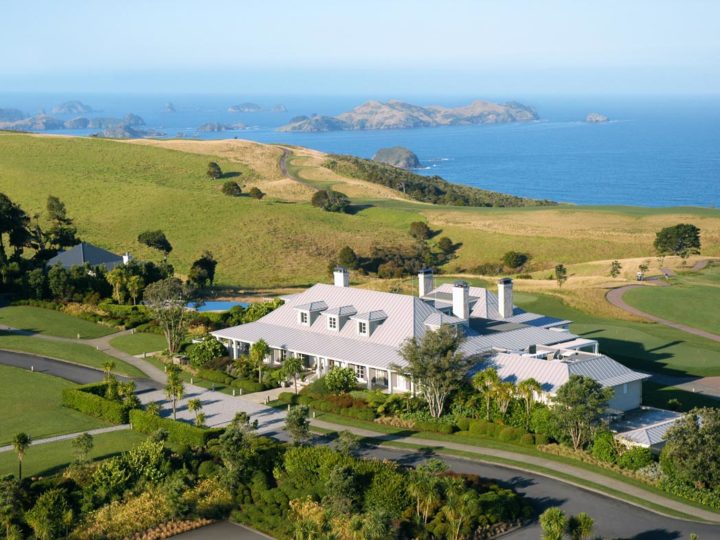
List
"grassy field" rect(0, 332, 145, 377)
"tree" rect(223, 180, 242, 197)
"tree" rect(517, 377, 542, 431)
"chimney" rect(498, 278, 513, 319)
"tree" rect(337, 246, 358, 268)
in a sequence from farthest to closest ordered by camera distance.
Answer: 1. "tree" rect(223, 180, 242, 197)
2. "tree" rect(337, 246, 358, 268)
3. "grassy field" rect(0, 332, 145, 377)
4. "chimney" rect(498, 278, 513, 319)
5. "tree" rect(517, 377, 542, 431)

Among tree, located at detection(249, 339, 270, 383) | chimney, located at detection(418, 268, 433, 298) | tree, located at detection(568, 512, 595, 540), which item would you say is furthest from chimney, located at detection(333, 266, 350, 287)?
tree, located at detection(568, 512, 595, 540)

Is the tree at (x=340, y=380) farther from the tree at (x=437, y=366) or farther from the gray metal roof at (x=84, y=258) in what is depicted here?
the gray metal roof at (x=84, y=258)

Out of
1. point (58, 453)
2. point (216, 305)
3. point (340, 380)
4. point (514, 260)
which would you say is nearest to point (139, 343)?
point (216, 305)

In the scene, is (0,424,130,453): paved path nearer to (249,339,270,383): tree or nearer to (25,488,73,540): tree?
(25,488,73,540): tree

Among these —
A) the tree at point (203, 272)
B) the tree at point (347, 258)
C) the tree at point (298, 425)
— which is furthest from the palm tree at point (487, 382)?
the tree at point (347, 258)

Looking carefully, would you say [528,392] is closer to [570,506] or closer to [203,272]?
[570,506]

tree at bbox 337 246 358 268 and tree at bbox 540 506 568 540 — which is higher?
tree at bbox 540 506 568 540
